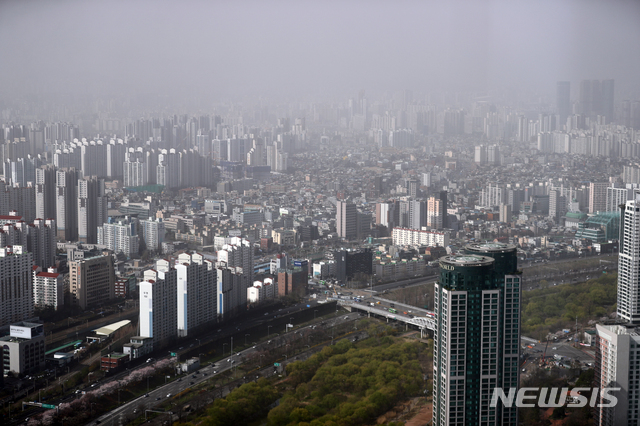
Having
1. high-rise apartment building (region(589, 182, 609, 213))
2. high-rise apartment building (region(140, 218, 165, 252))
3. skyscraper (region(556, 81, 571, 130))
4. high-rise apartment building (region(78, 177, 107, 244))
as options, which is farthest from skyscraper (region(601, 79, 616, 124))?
high-rise apartment building (region(78, 177, 107, 244))

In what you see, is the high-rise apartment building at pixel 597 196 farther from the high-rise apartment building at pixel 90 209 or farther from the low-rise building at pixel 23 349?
the low-rise building at pixel 23 349

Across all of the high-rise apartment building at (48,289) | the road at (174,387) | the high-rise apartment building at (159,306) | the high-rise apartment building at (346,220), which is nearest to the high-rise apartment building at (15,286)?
the high-rise apartment building at (48,289)

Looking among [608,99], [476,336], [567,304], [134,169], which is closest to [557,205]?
[608,99]

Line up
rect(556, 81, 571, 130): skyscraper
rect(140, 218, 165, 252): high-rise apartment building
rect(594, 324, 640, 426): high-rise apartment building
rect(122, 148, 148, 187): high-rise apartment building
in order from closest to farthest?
rect(594, 324, 640, 426): high-rise apartment building < rect(140, 218, 165, 252): high-rise apartment building < rect(556, 81, 571, 130): skyscraper < rect(122, 148, 148, 187): high-rise apartment building

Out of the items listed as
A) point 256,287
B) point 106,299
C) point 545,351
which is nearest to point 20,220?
point 106,299

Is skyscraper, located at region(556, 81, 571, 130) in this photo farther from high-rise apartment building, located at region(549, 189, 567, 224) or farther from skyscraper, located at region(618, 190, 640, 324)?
skyscraper, located at region(618, 190, 640, 324)

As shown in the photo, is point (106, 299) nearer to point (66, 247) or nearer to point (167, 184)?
point (66, 247)
